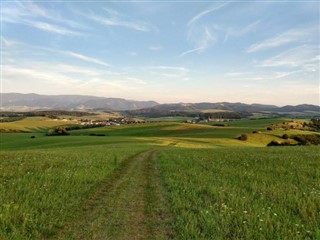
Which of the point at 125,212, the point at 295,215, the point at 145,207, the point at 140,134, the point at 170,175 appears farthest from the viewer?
the point at 140,134

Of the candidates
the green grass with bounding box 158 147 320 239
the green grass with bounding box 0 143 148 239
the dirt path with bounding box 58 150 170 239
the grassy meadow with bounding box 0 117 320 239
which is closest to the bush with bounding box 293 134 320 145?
the grassy meadow with bounding box 0 117 320 239

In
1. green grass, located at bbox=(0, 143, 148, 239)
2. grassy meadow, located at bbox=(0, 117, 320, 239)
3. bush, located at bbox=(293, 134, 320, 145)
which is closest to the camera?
grassy meadow, located at bbox=(0, 117, 320, 239)

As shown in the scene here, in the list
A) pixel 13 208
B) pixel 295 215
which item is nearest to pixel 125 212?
pixel 13 208

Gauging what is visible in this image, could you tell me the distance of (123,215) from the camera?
437 inches

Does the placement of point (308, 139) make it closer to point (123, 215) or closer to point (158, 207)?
point (158, 207)

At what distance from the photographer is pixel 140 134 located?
394ft

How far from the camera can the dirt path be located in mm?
9211

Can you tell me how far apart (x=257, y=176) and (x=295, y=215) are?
28.2 ft

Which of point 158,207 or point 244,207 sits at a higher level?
point 244,207

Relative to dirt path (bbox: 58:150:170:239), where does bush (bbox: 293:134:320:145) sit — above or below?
below

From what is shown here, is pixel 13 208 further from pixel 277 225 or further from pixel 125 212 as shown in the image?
pixel 277 225

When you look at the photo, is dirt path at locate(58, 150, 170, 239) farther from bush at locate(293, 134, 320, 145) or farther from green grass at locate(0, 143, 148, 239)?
bush at locate(293, 134, 320, 145)

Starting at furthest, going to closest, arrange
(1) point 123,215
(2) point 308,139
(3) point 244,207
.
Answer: (2) point 308,139
(3) point 244,207
(1) point 123,215

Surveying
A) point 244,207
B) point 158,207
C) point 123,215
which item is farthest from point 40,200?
point 244,207
